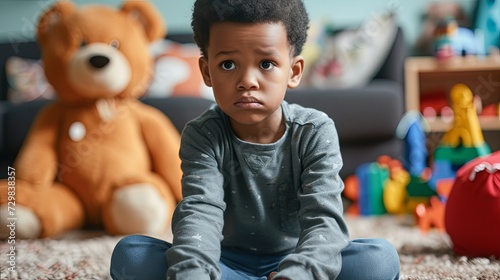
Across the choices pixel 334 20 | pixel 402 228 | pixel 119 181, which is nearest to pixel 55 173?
pixel 119 181

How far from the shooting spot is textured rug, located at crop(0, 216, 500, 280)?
3.00 feet

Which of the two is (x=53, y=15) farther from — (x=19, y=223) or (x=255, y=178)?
(x=255, y=178)

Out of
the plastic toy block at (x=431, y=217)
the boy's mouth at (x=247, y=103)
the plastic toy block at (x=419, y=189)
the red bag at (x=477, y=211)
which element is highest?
the boy's mouth at (x=247, y=103)

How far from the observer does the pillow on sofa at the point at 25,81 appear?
86.6 inches

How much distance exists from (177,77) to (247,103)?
1.31 meters

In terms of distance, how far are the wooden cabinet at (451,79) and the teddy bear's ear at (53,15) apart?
1.23m

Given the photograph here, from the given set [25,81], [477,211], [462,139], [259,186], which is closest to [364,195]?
[462,139]

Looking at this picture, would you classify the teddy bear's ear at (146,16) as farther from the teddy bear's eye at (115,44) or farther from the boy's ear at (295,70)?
the boy's ear at (295,70)

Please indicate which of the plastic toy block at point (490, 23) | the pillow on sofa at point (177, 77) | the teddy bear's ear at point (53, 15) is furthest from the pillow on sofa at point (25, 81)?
the plastic toy block at point (490, 23)

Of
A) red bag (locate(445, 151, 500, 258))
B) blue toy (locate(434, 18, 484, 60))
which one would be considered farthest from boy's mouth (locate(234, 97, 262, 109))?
blue toy (locate(434, 18, 484, 60))

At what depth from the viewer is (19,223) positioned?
4.15ft

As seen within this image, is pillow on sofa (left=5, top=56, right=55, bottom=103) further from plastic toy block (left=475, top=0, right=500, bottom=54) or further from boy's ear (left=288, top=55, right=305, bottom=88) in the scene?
plastic toy block (left=475, top=0, right=500, bottom=54)

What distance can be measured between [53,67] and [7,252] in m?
0.51

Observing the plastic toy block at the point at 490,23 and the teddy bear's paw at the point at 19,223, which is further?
the plastic toy block at the point at 490,23
